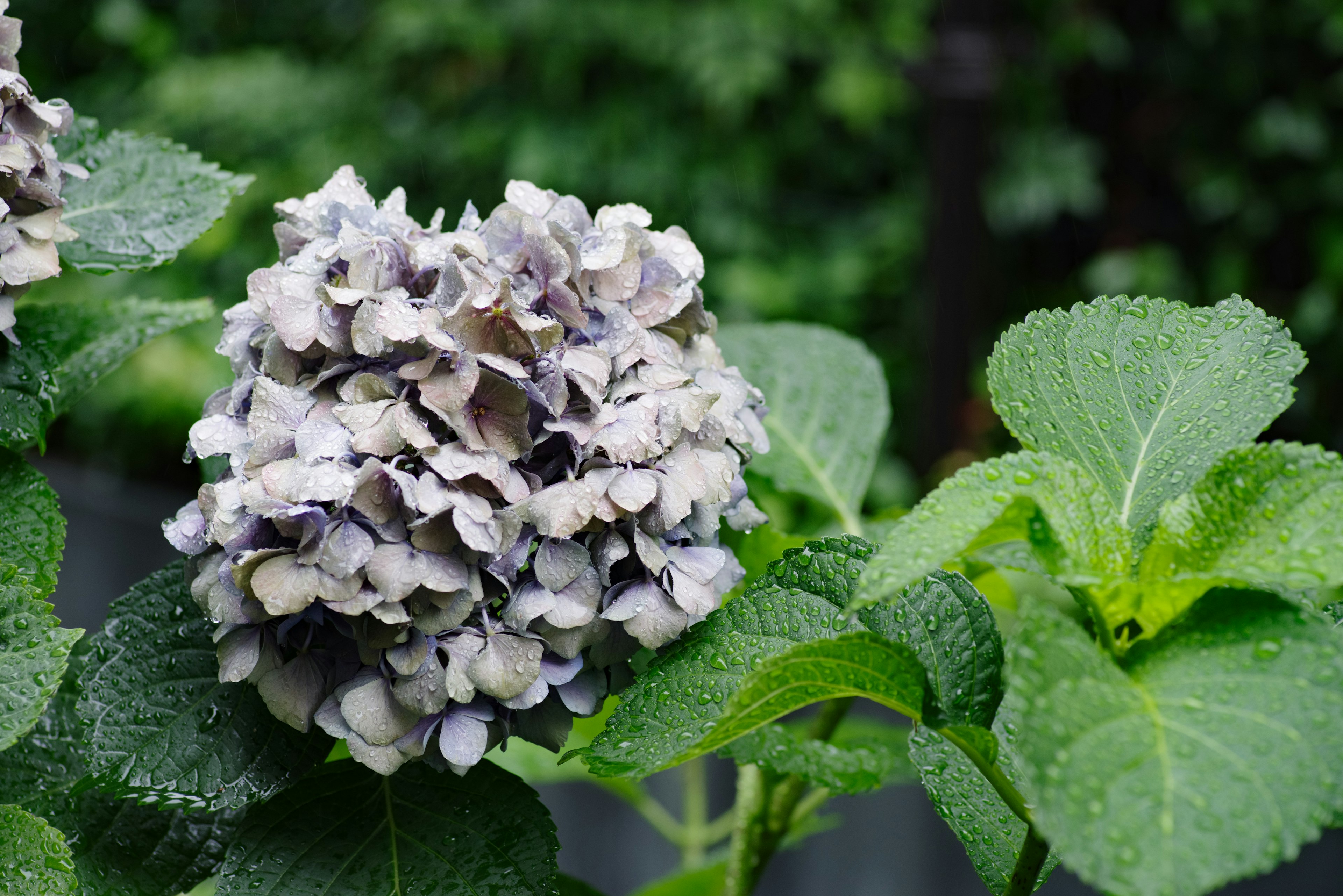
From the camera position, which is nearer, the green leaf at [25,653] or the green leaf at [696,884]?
the green leaf at [25,653]

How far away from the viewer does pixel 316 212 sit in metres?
0.51

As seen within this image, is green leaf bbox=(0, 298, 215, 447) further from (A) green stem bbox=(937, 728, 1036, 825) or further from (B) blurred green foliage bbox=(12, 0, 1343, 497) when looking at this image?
(B) blurred green foliage bbox=(12, 0, 1343, 497)

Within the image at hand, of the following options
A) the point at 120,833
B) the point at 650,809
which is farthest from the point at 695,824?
the point at 120,833

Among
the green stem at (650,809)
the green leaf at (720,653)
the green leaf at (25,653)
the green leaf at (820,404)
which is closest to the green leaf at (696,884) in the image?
the green stem at (650,809)

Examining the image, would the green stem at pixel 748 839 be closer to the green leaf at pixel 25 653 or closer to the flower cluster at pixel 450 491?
the flower cluster at pixel 450 491

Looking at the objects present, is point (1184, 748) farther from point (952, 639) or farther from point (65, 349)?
point (65, 349)

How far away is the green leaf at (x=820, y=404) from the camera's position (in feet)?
2.60

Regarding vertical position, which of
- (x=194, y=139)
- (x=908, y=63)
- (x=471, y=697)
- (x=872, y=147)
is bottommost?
(x=194, y=139)

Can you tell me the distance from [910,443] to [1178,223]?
81 centimetres

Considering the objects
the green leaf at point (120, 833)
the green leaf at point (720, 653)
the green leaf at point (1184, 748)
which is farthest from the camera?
the green leaf at point (120, 833)

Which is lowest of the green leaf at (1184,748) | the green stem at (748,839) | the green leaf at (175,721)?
the green stem at (748,839)

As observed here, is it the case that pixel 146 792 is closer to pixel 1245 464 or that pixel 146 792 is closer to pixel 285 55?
pixel 1245 464

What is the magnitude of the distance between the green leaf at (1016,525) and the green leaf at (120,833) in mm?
358

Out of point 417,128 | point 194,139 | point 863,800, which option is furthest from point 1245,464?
point 194,139
